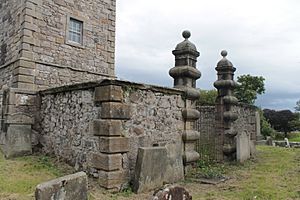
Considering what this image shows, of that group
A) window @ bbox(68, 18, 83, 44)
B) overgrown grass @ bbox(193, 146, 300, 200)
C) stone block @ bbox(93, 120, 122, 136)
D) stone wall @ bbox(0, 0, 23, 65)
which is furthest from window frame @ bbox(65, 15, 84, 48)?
overgrown grass @ bbox(193, 146, 300, 200)

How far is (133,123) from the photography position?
6.63 m

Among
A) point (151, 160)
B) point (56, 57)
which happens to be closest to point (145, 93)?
point (151, 160)

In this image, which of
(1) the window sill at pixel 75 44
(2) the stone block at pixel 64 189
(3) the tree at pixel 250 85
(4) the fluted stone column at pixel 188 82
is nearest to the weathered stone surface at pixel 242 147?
(4) the fluted stone column at pixel 188 82

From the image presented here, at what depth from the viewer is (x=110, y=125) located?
6.03m

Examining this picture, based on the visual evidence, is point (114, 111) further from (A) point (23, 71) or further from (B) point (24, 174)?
(A) point (23, 71)

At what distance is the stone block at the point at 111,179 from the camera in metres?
5.90

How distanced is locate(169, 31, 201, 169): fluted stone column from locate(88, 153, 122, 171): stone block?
8.55 feet

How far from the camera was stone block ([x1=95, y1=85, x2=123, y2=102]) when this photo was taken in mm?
6074

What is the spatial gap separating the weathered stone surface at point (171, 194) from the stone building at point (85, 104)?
1.96 meters

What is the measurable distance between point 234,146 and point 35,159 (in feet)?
21.9

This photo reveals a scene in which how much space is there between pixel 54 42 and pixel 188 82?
6394mm

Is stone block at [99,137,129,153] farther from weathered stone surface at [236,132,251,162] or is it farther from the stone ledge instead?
weathered stone surface at [236,132,251,162]

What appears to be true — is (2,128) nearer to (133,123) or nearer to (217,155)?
(133,123)

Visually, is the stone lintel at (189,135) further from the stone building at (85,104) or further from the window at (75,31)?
the window at (75,31)
